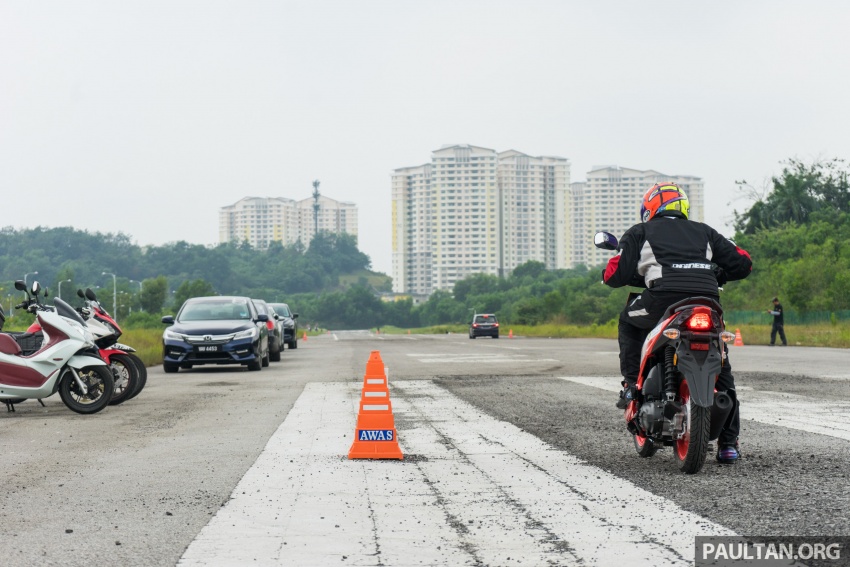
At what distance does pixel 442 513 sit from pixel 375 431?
2.49 m

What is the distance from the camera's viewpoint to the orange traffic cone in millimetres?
8320

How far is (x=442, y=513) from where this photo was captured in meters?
5.96

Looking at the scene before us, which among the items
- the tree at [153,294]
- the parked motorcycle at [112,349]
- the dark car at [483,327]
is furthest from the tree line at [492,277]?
the parked motorcycle at [112,349]

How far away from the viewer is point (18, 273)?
136m

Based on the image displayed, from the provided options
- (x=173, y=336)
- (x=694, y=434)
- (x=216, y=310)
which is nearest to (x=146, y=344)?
(x=216, y=310)

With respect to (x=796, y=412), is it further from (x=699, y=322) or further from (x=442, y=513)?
(x=442, y=513)

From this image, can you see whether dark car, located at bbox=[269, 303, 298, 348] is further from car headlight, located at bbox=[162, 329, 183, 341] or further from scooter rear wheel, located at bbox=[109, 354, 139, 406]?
scooter rear wheel, located at bbox=[109, 354, 139, 406]

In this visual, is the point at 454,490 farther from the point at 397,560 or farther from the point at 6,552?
the point at 6,552

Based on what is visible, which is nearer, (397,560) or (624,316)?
A: (397,560)

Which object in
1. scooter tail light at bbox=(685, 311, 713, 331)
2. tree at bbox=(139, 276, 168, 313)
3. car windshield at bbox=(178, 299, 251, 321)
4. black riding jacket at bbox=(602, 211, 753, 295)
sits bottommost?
scooter tail light at bbox=(685, 311, 713, 331)

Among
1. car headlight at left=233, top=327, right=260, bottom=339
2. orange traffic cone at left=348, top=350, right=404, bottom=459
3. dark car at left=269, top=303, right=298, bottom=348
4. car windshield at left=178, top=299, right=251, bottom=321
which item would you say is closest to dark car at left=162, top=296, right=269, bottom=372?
car headlight at left=233, top=327, right=260, bottom=339

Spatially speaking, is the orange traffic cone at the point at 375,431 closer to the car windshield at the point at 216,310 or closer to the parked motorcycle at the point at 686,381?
the parked motorcycle at the point at 686,381

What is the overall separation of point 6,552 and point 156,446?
14.4ft

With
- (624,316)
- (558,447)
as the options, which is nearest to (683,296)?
(624,316)
